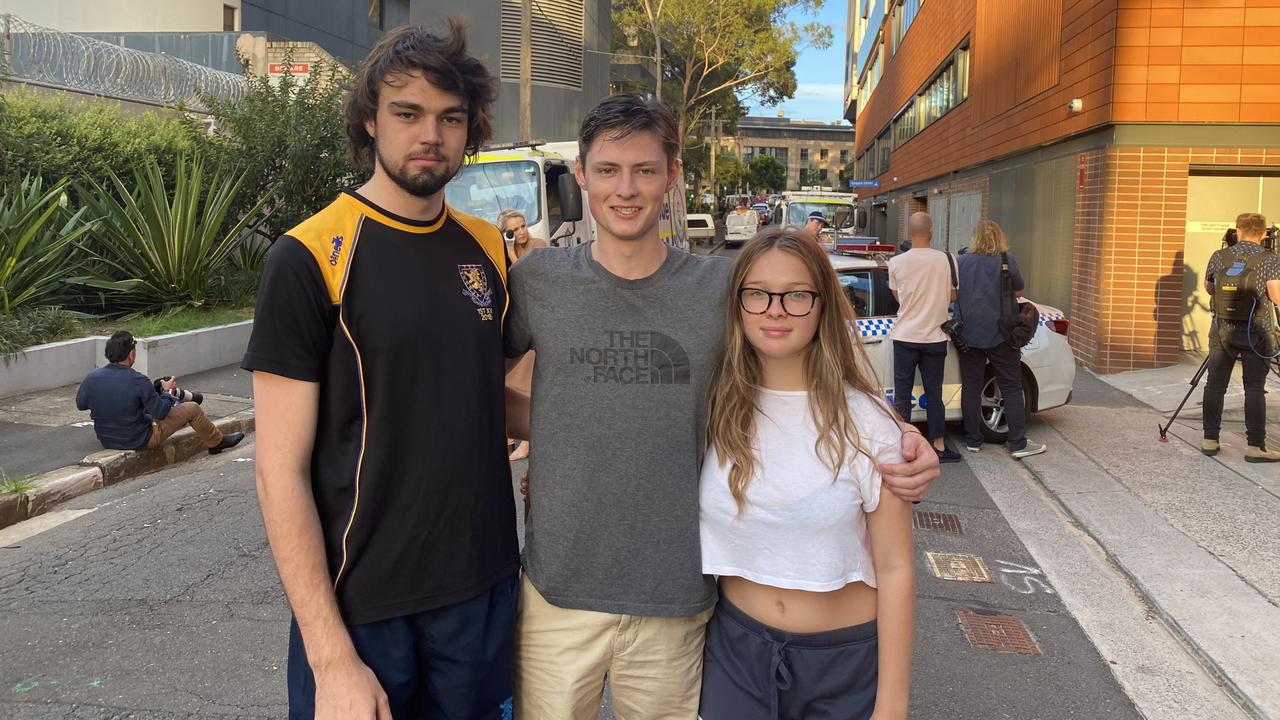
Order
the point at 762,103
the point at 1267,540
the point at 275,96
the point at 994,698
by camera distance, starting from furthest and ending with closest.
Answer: the point at 762,103, the point at 275,96, the point at 1267,540, the point at 994,698

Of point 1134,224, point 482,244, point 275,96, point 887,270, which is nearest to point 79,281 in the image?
point 275,96

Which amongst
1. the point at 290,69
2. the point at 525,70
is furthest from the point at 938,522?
the point at 525,70

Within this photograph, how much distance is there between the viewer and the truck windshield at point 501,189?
12133 millimetres

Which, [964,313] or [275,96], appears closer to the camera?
[964,313]

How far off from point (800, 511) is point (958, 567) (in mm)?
3859

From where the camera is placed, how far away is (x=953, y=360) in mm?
8828

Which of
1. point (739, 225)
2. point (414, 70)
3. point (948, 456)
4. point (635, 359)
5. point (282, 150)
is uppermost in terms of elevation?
point (282, 150)

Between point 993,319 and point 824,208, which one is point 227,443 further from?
point 824,208

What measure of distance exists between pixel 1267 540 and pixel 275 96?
14459 mm

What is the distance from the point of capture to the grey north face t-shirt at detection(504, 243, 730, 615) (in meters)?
2.29

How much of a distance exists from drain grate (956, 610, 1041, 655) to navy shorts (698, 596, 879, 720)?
259 centimetres

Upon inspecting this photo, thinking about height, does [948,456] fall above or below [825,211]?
below

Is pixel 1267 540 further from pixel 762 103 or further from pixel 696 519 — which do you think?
pixel 762 103

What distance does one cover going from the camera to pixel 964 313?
27.1 feet
